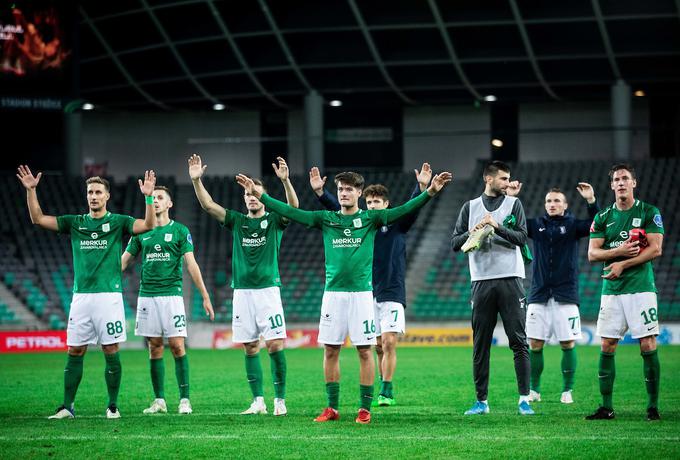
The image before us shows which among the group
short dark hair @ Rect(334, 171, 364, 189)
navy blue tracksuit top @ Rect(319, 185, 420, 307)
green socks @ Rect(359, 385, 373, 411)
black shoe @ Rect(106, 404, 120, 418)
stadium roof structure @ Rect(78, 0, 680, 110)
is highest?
stadium roof structure @ Rect(78, 0, 680, 110)

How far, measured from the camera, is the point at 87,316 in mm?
12078

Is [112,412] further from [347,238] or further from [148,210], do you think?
[347,238]

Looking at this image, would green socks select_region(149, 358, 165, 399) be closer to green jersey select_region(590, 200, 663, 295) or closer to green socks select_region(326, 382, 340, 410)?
green socks select_region(326, 382, 340, 410)

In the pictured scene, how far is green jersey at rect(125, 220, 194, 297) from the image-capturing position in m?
12.9

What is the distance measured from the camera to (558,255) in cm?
1401

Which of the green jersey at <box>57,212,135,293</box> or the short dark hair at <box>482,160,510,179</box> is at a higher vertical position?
the short dark hair at <box>482,160,510,179</box>

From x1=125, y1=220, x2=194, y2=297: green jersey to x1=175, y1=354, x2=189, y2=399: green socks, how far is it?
0.83 metres

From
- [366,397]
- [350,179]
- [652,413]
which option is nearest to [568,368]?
[652,413]

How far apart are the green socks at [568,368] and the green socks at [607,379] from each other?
2.42m

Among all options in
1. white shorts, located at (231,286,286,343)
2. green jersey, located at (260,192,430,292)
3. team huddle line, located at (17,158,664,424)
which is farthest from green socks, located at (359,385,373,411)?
white shorts, located at (231,286,286,343)

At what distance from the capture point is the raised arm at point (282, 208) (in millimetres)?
11492

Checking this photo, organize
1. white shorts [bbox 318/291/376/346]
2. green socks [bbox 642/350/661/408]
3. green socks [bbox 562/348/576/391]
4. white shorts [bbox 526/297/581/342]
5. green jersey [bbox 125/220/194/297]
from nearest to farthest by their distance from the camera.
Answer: green socks [bbox 642/350/661/408], white shorts [bbox 318/291/376/346], green jersey [bbox 125/220/194/297], green socks [bbox 562/348/576/391], white shorts [bbox 526/297/581/342]

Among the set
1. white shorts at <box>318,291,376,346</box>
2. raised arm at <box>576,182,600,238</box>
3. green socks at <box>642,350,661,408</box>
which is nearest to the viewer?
green socks at <box>642,350,661,408</box>

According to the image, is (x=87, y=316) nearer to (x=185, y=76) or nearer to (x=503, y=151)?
(x=185, y=76)
